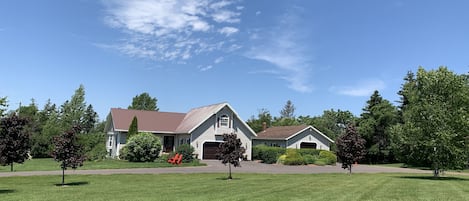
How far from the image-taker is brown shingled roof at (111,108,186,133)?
43.6 metres

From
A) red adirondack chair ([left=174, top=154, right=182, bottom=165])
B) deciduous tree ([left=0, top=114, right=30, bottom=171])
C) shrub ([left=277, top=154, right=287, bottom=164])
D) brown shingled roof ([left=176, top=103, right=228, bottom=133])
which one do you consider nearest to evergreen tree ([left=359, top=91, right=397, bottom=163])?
shrub ([left=277, top=154, right=287, bottom=164])

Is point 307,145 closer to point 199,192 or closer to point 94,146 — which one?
point 94,146

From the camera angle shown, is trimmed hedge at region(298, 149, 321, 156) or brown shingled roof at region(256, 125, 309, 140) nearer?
trimmed hedge at region(298, 149, 321, 156)

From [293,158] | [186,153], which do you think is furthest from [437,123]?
[186,153]

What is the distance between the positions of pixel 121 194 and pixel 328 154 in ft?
99.8

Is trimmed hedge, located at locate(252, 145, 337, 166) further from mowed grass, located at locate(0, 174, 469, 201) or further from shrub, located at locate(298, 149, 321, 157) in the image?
mowed grass, located at locate(0, 174, 469, 201)

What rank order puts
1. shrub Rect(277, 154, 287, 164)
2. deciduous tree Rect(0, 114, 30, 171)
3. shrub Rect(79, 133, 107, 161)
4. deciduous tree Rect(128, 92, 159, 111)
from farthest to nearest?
1. deciduous tree Rect(128, 92, 159, 111)
2. shrub Rect(277, 154, 287, 164)
3. shrub Rect(79, 133, 107, 161)
4. deciduous tree Rect(0, 114, 30, 171)

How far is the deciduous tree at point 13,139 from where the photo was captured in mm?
17516

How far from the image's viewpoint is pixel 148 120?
45688 mm

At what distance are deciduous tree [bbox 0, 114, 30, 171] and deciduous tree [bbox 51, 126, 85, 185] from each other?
136cm

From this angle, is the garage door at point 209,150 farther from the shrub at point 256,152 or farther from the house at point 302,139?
the house at point 302,139

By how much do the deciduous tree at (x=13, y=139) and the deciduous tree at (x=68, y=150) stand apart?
1.36 meters

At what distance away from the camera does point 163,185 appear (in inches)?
712

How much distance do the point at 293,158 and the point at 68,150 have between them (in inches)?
949
